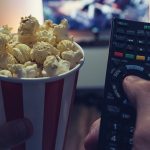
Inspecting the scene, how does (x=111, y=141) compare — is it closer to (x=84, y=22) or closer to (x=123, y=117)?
(x=123, y=117)

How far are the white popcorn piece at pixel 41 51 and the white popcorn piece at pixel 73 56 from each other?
0.02m

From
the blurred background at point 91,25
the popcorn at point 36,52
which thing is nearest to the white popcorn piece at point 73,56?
the popcorn at point 36,52

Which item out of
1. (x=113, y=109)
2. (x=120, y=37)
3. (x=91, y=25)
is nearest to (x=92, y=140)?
(x=113, y=109)

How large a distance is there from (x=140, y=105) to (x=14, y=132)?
7.3 inches

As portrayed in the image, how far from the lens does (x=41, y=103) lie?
21.7 inches

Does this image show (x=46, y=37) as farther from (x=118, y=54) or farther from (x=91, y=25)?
(x=91, y=25)

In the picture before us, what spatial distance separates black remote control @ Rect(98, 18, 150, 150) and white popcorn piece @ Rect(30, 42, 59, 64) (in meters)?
0.10

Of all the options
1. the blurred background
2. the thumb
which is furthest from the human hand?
the blurred background

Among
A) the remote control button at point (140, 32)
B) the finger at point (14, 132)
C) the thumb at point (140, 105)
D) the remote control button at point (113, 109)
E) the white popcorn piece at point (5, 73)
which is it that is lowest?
the finger at point (14, 132)

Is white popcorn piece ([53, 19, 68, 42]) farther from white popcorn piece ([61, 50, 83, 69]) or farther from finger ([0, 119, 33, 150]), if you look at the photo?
finger ([0, 119, 33, 150])

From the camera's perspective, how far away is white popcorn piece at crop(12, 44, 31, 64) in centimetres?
53

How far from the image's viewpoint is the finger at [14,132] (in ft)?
1.82

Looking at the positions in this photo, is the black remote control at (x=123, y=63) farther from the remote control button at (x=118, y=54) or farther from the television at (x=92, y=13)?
the television at (x=92, y=13)

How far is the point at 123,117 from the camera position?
0.60m
